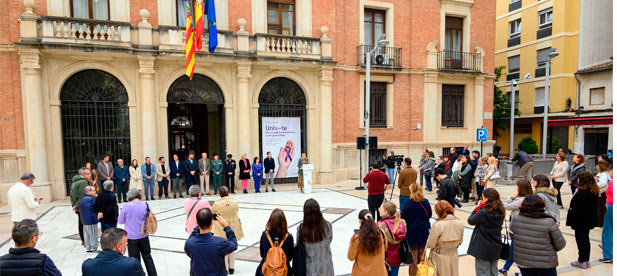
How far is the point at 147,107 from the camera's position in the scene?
43.8ft

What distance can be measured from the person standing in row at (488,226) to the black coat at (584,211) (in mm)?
2366

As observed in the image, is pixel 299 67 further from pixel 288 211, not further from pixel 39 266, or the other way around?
pixel 39 266

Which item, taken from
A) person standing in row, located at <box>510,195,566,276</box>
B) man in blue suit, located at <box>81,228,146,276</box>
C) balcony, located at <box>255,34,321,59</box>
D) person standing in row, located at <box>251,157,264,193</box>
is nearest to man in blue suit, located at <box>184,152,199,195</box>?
person standing in row, located at <box>251,157,264,193</box>

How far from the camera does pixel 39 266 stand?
306cm

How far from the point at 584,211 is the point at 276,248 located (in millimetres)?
5414

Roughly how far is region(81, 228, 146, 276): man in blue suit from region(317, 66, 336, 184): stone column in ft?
43.1

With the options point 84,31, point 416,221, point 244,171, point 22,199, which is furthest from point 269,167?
point 416,221

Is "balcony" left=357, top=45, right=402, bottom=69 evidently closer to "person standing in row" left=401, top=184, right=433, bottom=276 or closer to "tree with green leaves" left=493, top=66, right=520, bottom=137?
"person standing in row" left=401, top=184, right=433, bottom=276

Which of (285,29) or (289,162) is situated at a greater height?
(285,29)

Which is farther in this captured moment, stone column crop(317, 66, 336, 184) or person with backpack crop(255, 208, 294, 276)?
stone column crop(317, 66, 336, 184)

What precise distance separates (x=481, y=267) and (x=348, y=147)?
40.5 ft

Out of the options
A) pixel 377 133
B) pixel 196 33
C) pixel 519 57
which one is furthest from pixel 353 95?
pixel 519 57

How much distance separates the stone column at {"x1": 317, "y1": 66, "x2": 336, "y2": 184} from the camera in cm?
1600

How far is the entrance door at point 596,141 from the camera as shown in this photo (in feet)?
76.2
